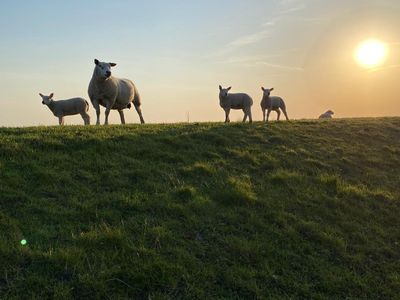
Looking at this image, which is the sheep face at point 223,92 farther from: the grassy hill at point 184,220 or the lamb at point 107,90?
the grassy hill at point 184,220

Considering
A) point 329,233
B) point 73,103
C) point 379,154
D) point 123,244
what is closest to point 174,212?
point 123,244

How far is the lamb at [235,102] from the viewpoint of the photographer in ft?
82.0

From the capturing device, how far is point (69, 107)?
25.0 m

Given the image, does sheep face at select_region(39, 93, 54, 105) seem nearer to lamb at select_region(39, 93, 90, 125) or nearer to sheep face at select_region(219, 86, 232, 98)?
lamb at select_region(39, 93, 90, 125)

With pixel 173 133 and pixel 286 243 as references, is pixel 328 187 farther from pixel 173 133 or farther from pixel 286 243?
pixel 173 133

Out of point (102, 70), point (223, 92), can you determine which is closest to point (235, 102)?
point (223, 92)

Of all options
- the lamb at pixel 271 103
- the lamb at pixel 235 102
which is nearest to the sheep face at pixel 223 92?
the lamb at pixel 235 102

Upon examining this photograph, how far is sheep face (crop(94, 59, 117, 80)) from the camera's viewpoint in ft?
62.1

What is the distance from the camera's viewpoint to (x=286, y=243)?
927cm

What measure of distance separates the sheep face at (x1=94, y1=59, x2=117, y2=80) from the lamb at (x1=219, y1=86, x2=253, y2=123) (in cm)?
746

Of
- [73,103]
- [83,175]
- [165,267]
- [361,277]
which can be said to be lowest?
[361,277]

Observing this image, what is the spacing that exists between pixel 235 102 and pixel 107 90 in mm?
8142

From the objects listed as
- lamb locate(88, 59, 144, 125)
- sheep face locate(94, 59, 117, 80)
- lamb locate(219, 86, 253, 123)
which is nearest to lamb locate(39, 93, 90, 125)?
lamb locate(88, 59, 144, 125)

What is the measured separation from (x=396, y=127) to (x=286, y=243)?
1726 centimetres
